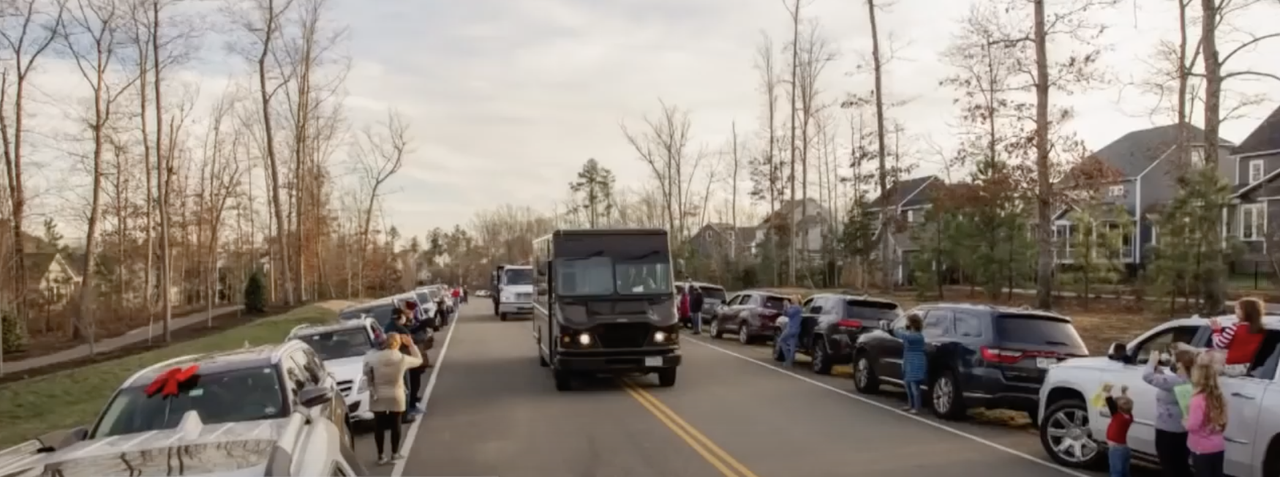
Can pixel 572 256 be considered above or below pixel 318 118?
below

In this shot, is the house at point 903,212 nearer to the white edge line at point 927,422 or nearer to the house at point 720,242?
the house at point 720,242

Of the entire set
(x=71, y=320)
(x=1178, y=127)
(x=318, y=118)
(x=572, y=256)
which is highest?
(x=318, y=118)

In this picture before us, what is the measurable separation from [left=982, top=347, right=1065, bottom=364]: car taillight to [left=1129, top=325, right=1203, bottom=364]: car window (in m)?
2.98

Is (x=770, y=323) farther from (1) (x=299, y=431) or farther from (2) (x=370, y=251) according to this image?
(2) (x=370, y=251)

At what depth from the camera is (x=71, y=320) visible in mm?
43688

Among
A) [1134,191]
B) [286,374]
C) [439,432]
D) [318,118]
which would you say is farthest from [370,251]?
[286,374]

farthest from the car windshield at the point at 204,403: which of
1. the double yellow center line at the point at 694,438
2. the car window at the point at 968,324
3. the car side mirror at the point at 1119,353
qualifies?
the car window at the point at 968,324

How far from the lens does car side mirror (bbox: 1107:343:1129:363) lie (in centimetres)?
1005

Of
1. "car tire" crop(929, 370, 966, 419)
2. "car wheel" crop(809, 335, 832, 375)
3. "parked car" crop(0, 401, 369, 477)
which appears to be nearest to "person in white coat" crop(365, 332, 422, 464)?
"parked car" crop(0, 401, 369, 477)

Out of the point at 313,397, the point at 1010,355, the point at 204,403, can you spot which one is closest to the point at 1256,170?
the point at 1010,355

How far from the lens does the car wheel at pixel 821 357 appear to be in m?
20.5

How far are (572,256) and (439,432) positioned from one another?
206 inches

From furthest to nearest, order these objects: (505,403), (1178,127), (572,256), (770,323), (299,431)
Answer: (770,323)
(1178,127)
(572,256)
(505,403)
(299,431)

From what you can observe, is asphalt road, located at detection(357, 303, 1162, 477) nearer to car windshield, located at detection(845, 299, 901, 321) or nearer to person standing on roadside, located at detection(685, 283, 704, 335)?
car windshield, located at detection(845, 299, 901, 321)
